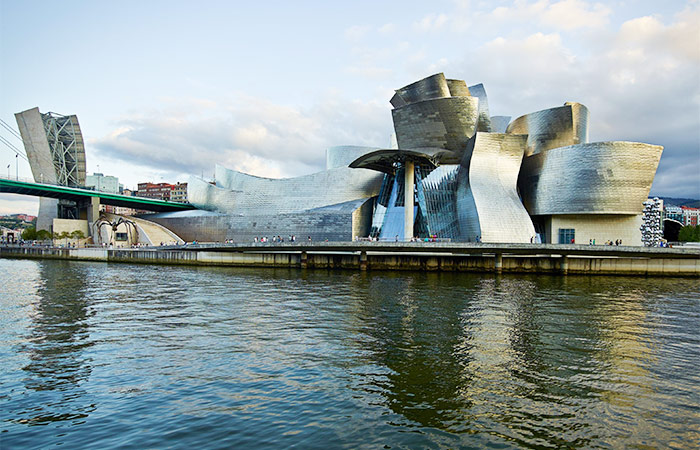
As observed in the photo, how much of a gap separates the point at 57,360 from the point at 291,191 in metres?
41.5

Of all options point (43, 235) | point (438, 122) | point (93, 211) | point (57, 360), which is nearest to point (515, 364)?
point (57, 360)

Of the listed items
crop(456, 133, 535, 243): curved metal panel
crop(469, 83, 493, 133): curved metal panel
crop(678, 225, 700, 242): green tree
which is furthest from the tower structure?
crop(678, 225, 700, 242): green tree

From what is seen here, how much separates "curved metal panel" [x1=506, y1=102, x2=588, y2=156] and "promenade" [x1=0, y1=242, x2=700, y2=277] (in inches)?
592

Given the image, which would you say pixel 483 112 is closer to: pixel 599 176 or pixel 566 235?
pixel 599 176

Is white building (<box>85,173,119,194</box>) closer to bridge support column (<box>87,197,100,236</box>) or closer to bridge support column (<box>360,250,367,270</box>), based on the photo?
A: bridge support column (<box>87,197,100,236</box>)

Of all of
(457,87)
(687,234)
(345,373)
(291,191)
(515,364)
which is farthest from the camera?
(687,234)

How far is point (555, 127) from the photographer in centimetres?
4575

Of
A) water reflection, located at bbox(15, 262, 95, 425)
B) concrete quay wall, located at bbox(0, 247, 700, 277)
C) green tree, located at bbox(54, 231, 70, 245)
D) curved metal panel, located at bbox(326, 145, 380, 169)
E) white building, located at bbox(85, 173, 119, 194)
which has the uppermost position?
white building, located at bbox(85, 173, 119, 194)

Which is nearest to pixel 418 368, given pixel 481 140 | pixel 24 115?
pixel 481 140

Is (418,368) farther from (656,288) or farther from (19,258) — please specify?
(19,258)

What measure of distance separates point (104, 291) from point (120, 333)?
1058 cm

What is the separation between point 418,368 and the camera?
1023 cm

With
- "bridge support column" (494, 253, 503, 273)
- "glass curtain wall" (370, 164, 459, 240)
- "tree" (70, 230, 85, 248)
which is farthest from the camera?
"tree" (70, 230, 85, 248)

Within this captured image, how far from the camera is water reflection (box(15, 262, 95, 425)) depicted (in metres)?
7.70
